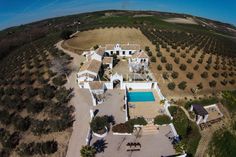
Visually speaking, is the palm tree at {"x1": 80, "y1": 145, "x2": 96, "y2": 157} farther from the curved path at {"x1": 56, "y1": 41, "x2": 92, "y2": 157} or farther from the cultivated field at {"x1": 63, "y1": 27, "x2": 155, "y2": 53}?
the cultivated field at {"x1": 63, "y1": 27, "x2": 155, "y2": 53}

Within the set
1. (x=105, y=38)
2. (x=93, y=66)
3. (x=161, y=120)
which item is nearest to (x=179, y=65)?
(x=93, y=66)

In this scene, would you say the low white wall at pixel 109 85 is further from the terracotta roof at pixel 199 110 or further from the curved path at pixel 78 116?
the terracotta roof at pixel 199 110

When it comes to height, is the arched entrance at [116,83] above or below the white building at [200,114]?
above

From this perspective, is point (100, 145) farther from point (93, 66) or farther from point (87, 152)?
point (93, 66)

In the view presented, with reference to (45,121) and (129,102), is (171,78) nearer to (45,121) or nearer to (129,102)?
(129,102)

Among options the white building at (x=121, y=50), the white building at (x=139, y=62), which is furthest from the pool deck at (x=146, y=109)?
the white building at (x=121, y=50)

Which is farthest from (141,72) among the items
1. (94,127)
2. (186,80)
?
(94,127)
